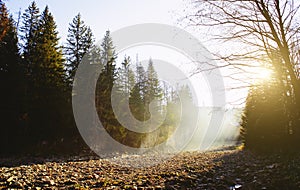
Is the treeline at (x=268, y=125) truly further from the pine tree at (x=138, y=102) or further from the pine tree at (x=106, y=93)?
the pine tree at (x=138, y=102)

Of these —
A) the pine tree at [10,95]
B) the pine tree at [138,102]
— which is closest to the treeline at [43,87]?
the pine tree at [10,95]

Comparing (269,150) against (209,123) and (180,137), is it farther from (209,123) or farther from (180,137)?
(209,123)

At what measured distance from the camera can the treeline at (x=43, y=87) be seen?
22.8 m

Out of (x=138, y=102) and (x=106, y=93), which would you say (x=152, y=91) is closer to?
(x=138, y=102)

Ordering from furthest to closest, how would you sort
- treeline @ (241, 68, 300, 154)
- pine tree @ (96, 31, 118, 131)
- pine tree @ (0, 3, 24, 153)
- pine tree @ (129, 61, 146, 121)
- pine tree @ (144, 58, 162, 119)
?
pine tree @ (144, 58, 162, 119) → pine tree @ (129, 61, 146, 121) → pine tree @ (96, 31, 118, 131) → pine tree @ (0, 3, 24, 153) → treeline @ (241, 68, 300, 154)

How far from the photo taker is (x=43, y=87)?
24875 mm

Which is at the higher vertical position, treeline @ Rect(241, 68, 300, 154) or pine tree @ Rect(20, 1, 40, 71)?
pine tree @ Rect(20, 1, 40, 71)

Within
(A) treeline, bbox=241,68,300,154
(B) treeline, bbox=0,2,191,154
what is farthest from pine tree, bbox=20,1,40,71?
(A) treeline, bbox=241,68,300,154

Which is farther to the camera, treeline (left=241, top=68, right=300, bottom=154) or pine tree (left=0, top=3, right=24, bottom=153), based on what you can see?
pine tree (left=0, top=3, right=24, bottom=153)

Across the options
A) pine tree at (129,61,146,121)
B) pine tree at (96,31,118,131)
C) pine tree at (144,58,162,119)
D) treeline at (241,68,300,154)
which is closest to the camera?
treeline at (241,68,300,154)

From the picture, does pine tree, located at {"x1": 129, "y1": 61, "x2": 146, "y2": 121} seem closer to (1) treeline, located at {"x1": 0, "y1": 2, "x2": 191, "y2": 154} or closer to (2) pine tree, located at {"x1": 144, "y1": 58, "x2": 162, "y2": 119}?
(2) pine tree, located at {"x1": 144, "y1": 58, "x2": 162, "y2": 119}

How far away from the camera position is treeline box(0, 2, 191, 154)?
2278 cm

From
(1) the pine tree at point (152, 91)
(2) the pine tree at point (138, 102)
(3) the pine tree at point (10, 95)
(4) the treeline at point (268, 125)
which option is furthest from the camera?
(1) the pine tree at point (152, 91)

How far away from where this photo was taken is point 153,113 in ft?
140
